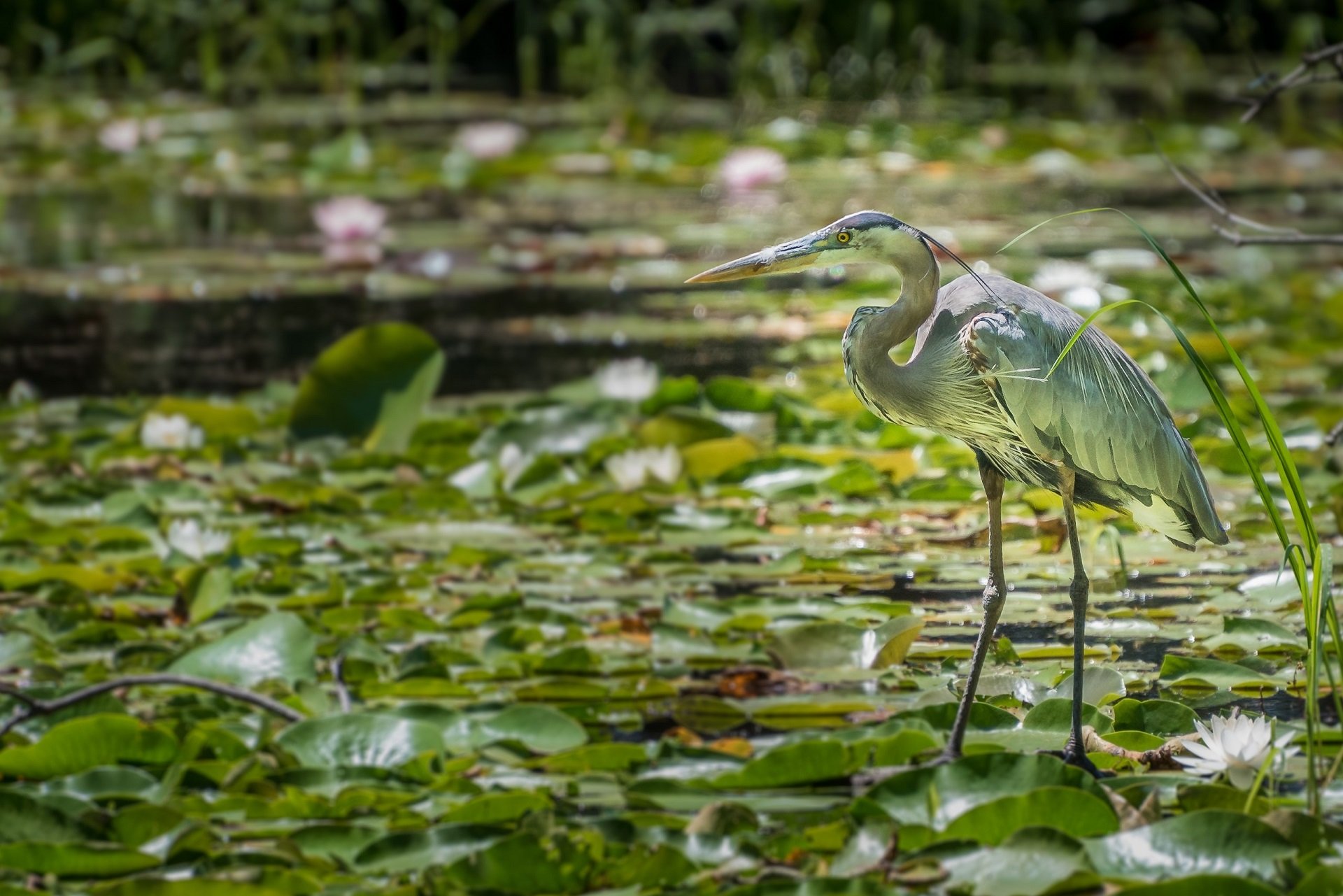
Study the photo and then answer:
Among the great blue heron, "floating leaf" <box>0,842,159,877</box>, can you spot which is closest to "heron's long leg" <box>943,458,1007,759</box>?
the great blue heron

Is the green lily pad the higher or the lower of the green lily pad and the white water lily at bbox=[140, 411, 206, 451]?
the lower

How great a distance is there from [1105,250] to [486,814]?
5.86m

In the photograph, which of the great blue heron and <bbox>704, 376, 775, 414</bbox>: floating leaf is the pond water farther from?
the great blue heron

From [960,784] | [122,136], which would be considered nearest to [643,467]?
[960,784]

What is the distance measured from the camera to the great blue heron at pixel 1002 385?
2.57 m

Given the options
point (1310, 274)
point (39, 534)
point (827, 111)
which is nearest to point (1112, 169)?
point (1310, 274)

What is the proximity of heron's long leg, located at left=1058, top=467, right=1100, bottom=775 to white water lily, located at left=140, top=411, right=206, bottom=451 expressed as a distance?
2485 mm

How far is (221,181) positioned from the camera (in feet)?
31.6

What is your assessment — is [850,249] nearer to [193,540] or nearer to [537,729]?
[537,729]

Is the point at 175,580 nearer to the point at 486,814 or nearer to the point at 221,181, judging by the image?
the point at 486,814

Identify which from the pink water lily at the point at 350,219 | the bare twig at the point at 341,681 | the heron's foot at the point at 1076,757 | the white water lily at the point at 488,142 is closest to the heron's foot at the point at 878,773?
the heron's foot at the point at 1076,757

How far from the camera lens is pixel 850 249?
256 cm

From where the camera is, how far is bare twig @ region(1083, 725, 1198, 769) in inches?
102

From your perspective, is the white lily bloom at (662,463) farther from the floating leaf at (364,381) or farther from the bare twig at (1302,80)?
the bare twig at (1302,80)
